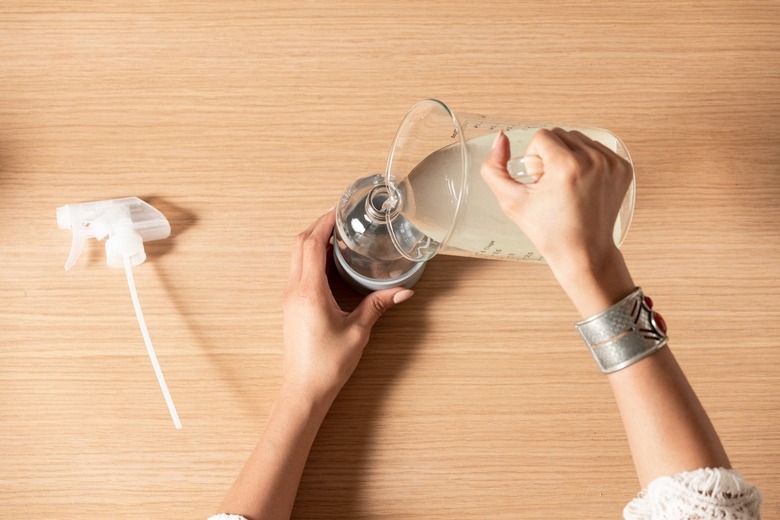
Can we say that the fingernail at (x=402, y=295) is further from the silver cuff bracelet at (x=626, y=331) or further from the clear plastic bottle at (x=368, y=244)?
the silver cuff bracelet at (x=626, y=331)

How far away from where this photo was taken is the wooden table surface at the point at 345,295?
2.48 ft

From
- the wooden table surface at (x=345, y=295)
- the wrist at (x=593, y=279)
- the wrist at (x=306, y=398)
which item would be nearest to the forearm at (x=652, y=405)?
the wrist at (x=593, y=279)

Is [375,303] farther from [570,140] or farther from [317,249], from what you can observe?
[570,140]

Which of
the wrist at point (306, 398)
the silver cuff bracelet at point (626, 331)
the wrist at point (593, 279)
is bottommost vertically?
the wrist at point (306, 398)

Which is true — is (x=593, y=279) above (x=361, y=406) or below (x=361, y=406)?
above

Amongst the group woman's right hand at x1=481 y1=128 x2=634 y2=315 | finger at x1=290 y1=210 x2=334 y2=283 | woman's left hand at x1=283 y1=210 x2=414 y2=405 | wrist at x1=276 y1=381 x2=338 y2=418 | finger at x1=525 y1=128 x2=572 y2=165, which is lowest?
wrist at x1=276 y1=381 x2=338 y2=418

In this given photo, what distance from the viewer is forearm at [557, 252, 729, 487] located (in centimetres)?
56

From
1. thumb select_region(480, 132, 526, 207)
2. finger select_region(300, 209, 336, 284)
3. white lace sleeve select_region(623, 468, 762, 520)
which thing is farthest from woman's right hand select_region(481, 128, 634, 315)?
finger select_region(300, 209, 336, 284)

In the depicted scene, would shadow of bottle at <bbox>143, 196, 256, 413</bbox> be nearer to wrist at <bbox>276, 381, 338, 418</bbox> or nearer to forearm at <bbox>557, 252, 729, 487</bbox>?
wrist at <bbox>276, 381, 338, 418</bbox>

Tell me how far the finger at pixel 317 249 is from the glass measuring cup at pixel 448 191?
0.10 meters

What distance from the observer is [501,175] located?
1.81 feet

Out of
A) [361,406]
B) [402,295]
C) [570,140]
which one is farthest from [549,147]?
[361,406]

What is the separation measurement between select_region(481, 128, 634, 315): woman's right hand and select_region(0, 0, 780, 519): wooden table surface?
0.23m

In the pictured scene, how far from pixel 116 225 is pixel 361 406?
36cm
